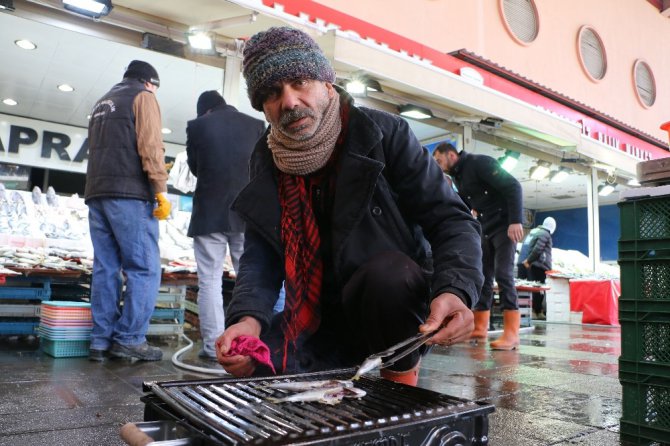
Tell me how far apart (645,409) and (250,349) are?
1.63 m

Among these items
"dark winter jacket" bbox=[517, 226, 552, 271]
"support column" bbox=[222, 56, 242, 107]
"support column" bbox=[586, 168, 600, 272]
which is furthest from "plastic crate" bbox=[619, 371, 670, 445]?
"support column" bbox=[586, 168, 600, 272]

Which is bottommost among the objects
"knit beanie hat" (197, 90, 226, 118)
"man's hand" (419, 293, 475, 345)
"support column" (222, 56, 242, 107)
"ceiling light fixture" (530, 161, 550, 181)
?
"man's hand" (419, 293, 475, 345)

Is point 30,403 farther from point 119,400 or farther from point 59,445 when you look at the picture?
point 59,445

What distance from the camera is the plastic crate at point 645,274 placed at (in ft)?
6.88

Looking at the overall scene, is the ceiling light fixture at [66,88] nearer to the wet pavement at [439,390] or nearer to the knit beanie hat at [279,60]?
the wet pavement at [439,390]

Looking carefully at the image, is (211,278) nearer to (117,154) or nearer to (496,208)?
(117,154)

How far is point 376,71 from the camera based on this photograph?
5.09m

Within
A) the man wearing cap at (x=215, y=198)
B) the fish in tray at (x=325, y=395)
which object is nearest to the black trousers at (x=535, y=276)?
the man wearing cap at (x=215, y=198)

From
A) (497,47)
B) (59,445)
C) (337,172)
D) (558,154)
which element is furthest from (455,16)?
(59,445)

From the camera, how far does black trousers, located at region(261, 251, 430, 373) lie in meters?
1.65

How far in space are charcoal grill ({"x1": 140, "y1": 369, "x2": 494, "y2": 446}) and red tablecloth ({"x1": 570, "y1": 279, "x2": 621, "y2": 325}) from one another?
9.68m

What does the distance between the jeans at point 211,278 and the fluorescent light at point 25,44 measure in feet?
15.2

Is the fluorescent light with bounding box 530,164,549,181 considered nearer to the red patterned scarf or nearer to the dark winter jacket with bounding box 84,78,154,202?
the dark winter jacket with bounding box 84,78,154,202

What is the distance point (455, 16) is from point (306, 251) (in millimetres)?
8066
